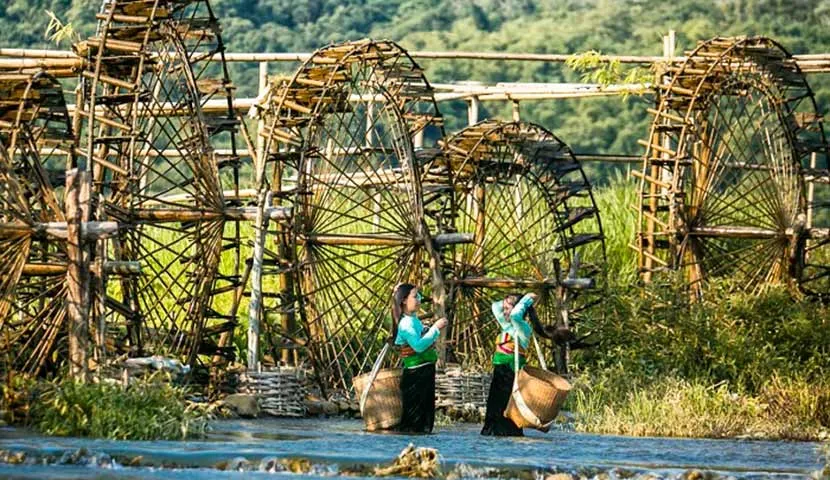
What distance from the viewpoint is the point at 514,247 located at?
25844 millimetres

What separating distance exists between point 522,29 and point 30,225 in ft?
108

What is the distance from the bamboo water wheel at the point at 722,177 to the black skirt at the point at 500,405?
612 cm

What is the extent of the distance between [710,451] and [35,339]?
21.8 feet

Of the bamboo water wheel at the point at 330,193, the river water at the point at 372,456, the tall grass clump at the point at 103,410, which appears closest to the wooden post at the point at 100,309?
the tall grass clump at the point at 103,410

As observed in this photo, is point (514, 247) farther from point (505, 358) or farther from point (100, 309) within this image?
point (100, 309)

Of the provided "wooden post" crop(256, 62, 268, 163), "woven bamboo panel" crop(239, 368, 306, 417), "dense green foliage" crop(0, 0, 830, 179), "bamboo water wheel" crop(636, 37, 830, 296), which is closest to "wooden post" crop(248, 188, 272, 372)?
"woven bamboo panel" crop(239, 368, 306, 417)

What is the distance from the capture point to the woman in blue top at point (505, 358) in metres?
18.7

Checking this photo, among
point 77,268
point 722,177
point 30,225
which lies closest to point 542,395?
point 77,268

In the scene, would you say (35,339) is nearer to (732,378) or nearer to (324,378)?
(324,378)

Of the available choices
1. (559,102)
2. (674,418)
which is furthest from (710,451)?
(559,102)

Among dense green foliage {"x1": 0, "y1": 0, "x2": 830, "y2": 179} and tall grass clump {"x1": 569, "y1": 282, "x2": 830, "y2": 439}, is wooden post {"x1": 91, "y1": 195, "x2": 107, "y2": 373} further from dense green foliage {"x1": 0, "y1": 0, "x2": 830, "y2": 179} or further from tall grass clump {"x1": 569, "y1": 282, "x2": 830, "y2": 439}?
dense green foliage {"x1": 0, "y1": 0, "x2": 830, "y2": 179}

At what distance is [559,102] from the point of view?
4631 cm

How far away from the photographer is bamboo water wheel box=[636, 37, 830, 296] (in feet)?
82.2

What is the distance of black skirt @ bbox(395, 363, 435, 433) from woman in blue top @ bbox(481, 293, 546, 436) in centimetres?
64
